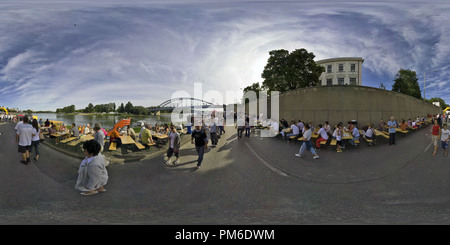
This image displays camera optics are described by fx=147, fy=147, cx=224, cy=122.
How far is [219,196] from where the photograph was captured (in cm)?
239

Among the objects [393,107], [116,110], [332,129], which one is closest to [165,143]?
[116,110]

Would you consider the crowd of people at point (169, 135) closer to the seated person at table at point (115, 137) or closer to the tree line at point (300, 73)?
the seated person at table at point (115, 137)

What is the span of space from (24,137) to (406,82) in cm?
661

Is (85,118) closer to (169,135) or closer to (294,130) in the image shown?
(169,135)

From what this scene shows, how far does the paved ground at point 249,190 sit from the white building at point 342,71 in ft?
3.96

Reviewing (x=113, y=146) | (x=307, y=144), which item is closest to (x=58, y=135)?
(x=113, y=146)

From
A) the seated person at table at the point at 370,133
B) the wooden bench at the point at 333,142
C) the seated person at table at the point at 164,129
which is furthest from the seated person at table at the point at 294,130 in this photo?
the seated person at table at the point at 164,129

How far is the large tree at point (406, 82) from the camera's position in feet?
8.16

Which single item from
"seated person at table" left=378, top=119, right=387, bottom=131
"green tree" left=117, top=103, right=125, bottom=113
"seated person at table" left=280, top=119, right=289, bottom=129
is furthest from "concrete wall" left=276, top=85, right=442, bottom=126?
"green tree" left=117, top=103, right=125, bottom=113

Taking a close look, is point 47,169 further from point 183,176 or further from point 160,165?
point 183,176

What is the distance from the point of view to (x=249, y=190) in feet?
8.23

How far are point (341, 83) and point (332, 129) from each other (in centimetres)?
86

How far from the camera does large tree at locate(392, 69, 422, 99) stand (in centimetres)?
249

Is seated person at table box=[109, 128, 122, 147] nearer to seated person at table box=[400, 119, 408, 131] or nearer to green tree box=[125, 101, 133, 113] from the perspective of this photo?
green tree box=[125, 101, 133, 113]
